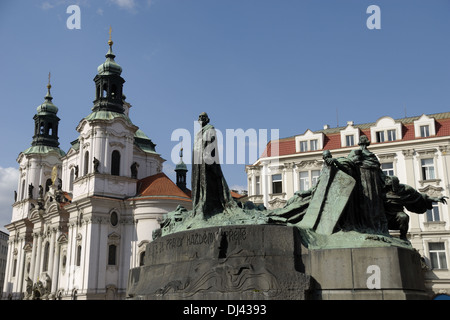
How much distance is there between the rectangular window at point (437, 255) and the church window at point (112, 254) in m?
26.2

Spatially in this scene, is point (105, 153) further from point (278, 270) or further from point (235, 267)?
point (278, 270)

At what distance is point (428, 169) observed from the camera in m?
31.4

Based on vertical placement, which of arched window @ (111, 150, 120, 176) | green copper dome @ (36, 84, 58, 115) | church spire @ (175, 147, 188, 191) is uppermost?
green copper dome @ (36, 84, 58, 115)

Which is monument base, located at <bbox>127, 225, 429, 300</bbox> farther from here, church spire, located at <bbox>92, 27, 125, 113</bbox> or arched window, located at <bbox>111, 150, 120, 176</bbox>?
church spire, located at <bbox>92, 27, 125, 113</bbox>

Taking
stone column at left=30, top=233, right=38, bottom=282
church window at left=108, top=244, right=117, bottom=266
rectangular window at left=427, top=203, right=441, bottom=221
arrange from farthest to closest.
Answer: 1. stone column at left=30, top=233, right=38, bottom=282
2. church window at left=108, top=244, right=117, bottom=266
3. rectangular window at left=427, top=203, right=441, bottom=221

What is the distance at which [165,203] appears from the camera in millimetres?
44969

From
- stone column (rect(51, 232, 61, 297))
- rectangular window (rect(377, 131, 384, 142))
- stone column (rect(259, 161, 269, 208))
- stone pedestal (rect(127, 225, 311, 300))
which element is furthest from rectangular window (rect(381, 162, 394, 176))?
stone column (rect(51, 232, 61, 297))

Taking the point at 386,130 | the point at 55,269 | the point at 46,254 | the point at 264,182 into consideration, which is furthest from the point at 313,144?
the point at 46,254

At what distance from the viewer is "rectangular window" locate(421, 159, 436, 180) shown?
31.2 m

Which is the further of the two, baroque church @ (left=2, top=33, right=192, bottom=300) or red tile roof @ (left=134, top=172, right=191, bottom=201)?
red tile roof @ (left=134, top=172, right=191, bottom=201)

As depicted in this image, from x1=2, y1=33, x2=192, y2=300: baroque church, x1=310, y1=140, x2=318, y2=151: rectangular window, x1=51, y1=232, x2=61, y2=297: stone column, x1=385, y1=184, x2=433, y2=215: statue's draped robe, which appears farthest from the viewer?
x1=51, y1=232, x2=61, y2=297: stone column

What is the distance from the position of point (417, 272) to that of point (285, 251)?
239 cm

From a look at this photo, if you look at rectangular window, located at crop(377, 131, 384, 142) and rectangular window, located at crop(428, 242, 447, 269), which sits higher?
rectangular window, located at crop(377, 131, 384, 142)

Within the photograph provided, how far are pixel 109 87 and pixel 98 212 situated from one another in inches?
510
